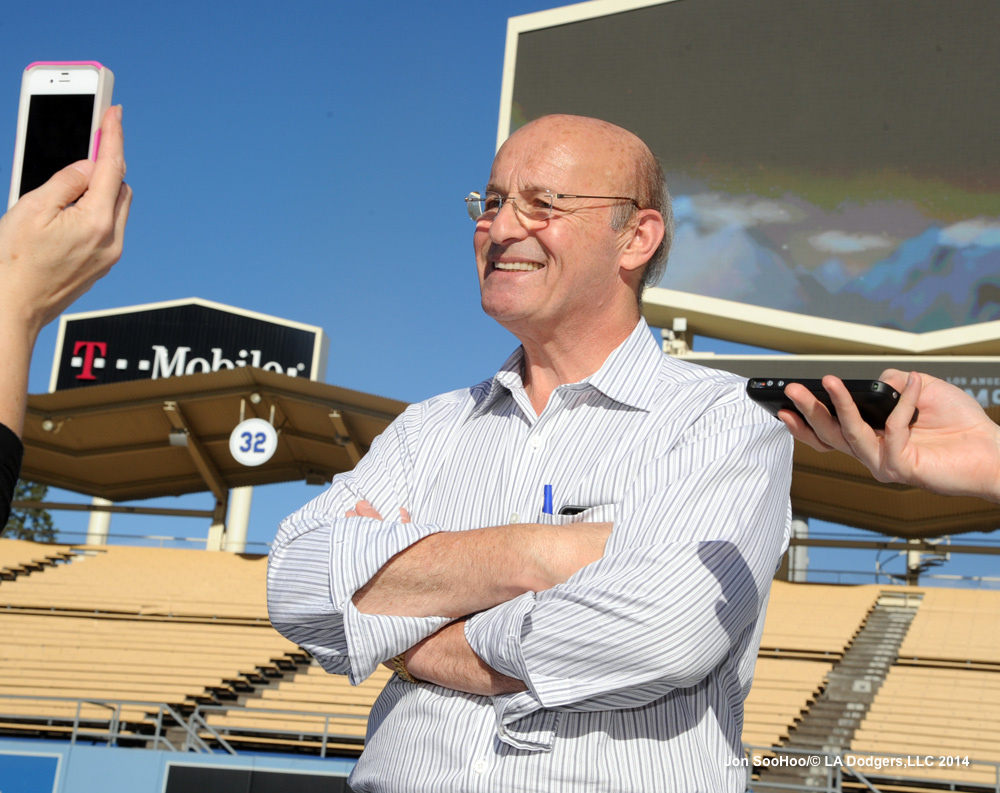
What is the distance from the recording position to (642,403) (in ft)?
7.48

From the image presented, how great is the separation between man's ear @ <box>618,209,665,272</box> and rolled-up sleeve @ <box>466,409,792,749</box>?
0.64 metres

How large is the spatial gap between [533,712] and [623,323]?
1059mm

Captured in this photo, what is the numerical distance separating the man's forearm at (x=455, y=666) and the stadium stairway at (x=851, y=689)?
26.8 feet

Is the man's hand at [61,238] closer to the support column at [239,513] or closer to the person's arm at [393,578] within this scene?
the person's arm at [393,578]

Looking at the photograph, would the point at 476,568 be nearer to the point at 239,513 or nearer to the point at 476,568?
the point at 476,568

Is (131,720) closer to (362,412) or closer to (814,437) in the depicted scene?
(362,412)

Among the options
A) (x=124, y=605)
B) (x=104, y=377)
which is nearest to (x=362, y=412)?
(x=124, y=605)

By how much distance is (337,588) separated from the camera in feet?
6.63

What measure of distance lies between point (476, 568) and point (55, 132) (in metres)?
1.14

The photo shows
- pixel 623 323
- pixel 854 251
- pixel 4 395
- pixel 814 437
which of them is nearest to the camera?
pixel 4 395

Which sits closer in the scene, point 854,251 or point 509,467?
point 509,467

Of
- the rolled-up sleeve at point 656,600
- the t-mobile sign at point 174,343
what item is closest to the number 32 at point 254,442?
the t-mobile sign at point 174,343

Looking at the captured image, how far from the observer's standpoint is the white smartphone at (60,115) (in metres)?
1.79

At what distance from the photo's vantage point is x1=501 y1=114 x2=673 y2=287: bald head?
244 centimetres
